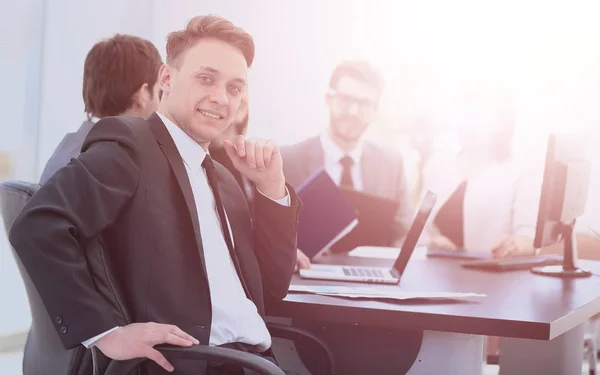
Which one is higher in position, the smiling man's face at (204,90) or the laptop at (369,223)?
the smiling man's face at (204,90)

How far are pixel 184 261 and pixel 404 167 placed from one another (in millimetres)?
3672

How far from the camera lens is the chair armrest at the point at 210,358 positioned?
1.25 meters

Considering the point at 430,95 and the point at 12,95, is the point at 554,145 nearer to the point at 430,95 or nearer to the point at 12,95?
the point at 430,95

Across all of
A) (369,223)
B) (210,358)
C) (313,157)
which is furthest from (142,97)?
(313,157)

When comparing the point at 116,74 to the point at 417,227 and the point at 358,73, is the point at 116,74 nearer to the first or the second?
the point at 417,227

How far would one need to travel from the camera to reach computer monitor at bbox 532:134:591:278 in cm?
268

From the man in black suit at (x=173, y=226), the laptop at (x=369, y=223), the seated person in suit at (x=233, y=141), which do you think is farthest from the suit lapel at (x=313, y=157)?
the man in black suit at (x=173, y=226)

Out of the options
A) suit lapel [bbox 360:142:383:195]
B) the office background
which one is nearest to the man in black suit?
the office background

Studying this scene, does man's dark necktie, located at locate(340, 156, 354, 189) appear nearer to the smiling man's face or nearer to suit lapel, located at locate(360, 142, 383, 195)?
suit lapel, located at locate(360, 142, 383, 195)

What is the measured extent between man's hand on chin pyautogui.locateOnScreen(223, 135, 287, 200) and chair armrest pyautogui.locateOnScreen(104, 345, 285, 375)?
552mm

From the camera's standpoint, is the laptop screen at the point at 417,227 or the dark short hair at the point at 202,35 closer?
the dark short hair at the point at 202,35

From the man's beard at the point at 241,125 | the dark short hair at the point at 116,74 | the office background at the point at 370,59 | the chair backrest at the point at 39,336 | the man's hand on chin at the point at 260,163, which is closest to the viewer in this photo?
the chair backrest at the point at 39,336

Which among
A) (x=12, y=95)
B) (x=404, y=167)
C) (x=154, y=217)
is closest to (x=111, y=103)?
(x=154, y=217)

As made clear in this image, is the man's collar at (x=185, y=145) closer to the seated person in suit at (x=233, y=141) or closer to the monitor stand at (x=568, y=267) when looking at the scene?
the seated person in suit at (x=233, y=141)
